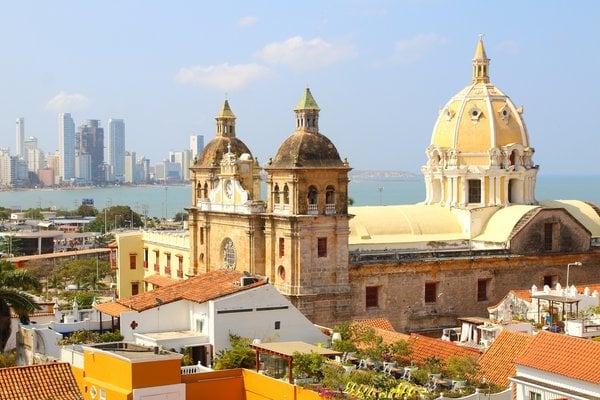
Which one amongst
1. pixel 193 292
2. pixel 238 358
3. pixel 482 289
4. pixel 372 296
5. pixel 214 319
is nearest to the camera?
pixel 238 358

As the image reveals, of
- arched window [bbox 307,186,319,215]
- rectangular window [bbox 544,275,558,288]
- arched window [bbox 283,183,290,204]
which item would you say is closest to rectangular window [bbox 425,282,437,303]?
rectangular window [bbox 544,275,558,288]

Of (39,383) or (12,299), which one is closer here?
(39,383)

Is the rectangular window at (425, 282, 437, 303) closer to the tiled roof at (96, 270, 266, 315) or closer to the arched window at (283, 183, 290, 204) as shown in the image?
the arched window at (283, 183, 290, 204)

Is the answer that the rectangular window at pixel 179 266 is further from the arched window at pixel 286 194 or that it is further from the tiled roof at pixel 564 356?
the tiled roof at pixel 564 356

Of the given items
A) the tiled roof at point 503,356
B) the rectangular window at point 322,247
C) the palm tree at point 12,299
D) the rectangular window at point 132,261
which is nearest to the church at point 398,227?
the rectangular window at point 322,247

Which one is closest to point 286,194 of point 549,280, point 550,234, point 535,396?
point 550,234

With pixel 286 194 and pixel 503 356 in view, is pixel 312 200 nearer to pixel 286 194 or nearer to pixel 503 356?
pixel 286 194

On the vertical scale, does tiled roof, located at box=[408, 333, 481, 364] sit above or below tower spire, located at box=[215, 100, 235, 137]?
below

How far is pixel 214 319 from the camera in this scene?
3456 centimetres

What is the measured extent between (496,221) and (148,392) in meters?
28.2

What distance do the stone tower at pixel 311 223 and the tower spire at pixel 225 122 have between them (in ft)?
32.4

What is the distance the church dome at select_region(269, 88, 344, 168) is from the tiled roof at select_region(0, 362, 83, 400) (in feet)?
60.4

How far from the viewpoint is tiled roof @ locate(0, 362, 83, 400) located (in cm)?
2742

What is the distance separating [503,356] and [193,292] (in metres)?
10.8
